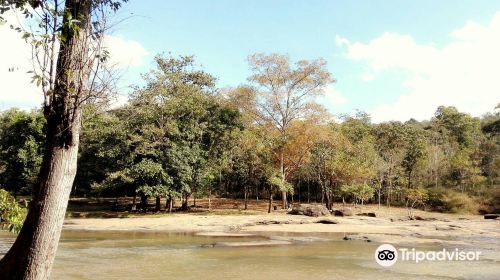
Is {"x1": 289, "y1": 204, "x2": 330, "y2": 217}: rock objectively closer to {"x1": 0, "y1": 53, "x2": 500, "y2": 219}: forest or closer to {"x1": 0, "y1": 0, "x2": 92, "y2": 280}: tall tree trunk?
{"x1": 0, "y1": 53, "x2": 500, "y2": 219}: forest

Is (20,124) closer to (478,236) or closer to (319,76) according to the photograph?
(319,76)

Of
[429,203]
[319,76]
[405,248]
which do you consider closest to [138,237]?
[405,248]

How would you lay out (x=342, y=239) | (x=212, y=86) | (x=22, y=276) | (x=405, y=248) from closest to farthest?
(x=22, y=276)
(x=405, y=248)
(x=342, y=239)
(x=212, y=86)

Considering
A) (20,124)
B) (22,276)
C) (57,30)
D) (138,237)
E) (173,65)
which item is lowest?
(138,237)

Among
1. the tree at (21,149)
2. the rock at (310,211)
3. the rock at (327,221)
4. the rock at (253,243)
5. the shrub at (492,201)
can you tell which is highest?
the tree at (21,149)

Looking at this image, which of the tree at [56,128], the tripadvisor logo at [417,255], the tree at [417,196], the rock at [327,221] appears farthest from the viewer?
the tree at [417,196]

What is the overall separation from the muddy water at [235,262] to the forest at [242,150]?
46.9ft

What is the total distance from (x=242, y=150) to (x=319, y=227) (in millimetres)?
12816

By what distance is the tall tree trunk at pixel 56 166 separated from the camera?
4887 millimetres

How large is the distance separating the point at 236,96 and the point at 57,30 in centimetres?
3770

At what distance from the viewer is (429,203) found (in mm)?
50906

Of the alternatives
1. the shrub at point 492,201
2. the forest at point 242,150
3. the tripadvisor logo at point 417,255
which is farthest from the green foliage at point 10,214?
the shrub at point 492,201

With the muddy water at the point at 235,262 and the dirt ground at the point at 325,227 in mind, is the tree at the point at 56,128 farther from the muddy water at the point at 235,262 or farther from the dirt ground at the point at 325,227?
the dirt ground at the point at 325,227

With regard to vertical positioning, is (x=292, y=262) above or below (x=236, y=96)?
below
